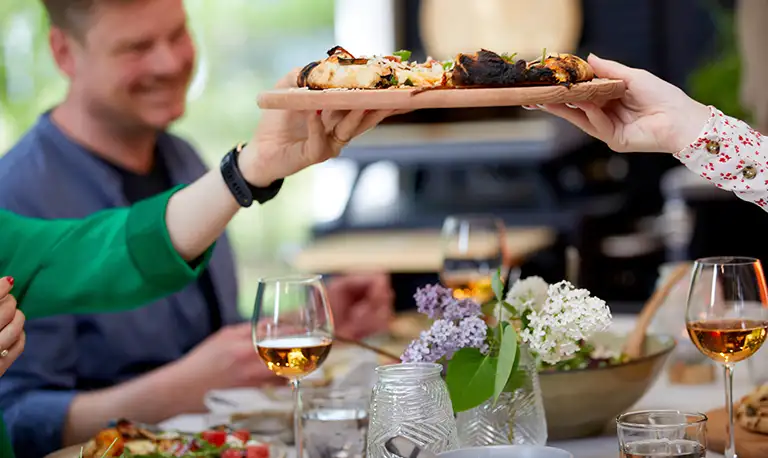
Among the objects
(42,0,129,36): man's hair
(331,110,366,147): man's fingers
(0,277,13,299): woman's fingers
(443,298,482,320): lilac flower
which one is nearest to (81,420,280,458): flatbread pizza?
(0,277,13,299): woman's fingers

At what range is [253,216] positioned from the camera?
7332 millimetres

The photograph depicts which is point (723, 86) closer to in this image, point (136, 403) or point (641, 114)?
point (136, 403)

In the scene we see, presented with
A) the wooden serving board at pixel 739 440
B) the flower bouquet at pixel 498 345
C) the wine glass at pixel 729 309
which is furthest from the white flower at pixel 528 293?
the wooden serving board at pixel 739 440

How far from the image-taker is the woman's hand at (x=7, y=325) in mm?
1401

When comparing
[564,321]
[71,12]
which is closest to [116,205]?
[71,12]

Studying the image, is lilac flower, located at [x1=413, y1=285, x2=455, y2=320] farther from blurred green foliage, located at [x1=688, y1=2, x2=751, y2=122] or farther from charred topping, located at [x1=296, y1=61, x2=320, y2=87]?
blurred green foliage, located at [x1=688, y1=2, x2=751, y2=122]

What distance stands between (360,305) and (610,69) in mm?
1148

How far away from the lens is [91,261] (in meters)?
1.80

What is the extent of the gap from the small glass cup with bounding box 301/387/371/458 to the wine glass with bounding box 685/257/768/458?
470mm

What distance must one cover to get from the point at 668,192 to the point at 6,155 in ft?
15.3

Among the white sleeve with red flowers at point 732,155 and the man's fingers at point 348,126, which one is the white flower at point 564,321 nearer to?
the white sleeve with red flowers at point 732,155

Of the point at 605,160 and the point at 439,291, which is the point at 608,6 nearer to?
the point at 605,160

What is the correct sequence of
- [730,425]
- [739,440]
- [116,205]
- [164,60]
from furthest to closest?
[164,60]
[116,205]
[739,440]
[730,425]

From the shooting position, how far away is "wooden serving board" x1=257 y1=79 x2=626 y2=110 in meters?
1.27
